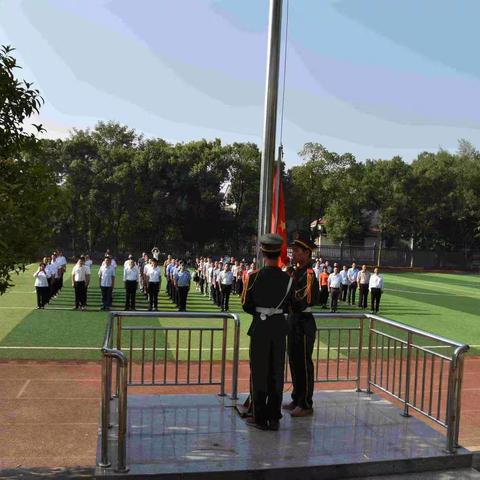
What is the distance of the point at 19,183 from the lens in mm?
4410

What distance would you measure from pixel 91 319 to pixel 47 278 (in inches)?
107

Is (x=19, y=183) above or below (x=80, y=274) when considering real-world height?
above

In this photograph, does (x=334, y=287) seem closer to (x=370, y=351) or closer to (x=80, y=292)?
(x=80, y=292)

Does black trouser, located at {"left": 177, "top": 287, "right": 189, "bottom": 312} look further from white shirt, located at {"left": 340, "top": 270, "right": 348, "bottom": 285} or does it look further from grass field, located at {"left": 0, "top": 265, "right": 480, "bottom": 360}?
white shirt, located at {"left": 340, "top": 270, "right": 348, "bottom": 285}

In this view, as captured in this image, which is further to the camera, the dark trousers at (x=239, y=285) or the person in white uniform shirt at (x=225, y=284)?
the dark trousers at (x=239, y=285)

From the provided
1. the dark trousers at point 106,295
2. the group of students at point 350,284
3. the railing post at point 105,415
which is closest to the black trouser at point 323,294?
the group of students at point 350,284

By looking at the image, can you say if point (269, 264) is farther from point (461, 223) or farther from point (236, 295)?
point (461, 223)

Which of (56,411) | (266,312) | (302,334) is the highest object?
(266,312)

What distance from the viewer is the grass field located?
11.8 m

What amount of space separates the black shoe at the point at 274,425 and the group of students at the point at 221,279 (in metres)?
10.7

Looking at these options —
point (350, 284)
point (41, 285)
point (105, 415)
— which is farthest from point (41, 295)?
point (105, 415)

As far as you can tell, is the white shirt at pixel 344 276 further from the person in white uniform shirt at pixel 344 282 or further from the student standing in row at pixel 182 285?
the student standing in row at pixel 182 285

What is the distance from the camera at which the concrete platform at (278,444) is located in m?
4.88

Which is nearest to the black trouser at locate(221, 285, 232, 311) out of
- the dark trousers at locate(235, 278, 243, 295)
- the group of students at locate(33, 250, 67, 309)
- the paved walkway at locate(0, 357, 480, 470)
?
the dark trousers at locate(235, 278, 243, 295)
